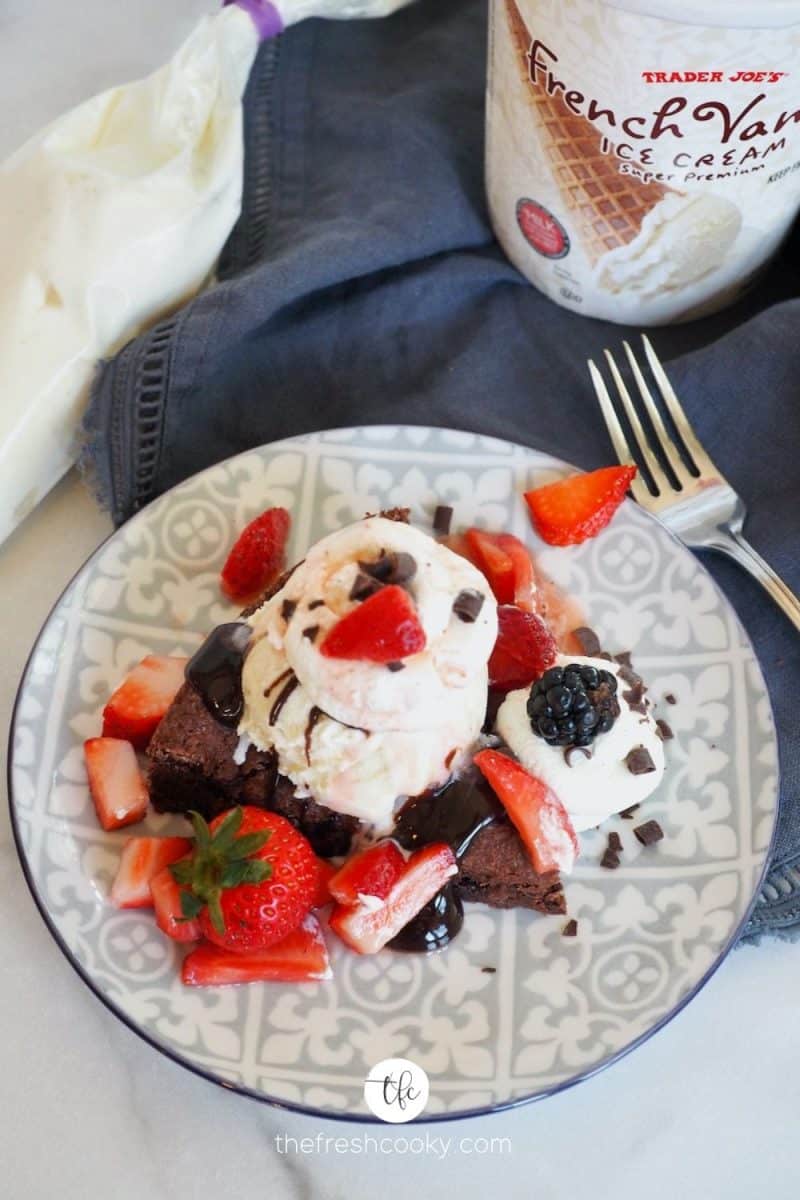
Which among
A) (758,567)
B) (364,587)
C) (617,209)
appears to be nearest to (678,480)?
(758,567)

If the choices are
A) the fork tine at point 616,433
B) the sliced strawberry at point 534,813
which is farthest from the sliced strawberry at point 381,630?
the fork tine at point 616,433

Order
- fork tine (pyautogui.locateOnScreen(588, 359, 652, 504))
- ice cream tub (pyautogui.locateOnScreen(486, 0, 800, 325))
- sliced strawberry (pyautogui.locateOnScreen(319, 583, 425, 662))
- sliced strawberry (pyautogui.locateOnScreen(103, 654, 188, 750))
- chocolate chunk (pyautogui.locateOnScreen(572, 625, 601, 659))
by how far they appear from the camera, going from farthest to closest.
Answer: fork tine (pyautogui.locateOnScreen(588, 359, 652, 504)), chocolate chunk (pyautogui.locateOnScreen(572, 625, 601, 659)), sliced strawberry (pyautogui.locateOnScreen(103, 654, 188, 750)), ice cream tub (pyautogui.locateOnScreen(486, 0, 800, 325)), sliced strawberry (pyautogui.locateOnScreen(319, 583, 425, 662))

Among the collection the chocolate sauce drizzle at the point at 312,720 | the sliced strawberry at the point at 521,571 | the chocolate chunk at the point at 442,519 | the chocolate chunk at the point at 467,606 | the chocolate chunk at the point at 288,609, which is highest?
the chocolate chunk at the point at 288,609

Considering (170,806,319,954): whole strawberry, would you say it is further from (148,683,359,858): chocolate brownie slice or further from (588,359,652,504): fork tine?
(588,359,652,504): fork tine

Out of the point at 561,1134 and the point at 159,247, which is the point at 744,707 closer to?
the point at 561,1134

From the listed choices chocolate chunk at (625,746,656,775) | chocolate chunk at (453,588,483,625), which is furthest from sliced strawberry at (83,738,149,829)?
chocolate chunk at (625,746,656,775)

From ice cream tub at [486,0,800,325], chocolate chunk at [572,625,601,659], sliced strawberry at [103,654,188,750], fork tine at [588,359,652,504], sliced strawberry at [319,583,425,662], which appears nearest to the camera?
sliced strawberry at [319,583,425,662]

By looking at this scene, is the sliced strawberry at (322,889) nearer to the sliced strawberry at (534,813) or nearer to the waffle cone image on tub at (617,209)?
the sliced strawberry at (534,813)
